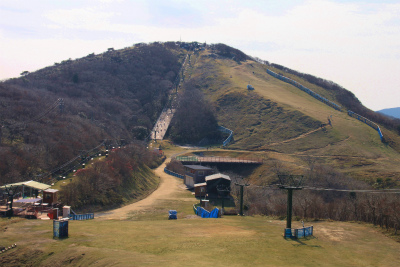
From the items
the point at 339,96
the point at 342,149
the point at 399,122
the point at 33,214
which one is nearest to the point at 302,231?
the point at 33,214

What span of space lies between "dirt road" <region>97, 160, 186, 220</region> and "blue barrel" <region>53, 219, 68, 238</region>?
11086 millimetres

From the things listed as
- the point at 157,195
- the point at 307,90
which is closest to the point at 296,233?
the point at 157,195

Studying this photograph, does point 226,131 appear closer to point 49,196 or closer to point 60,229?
point 49,196

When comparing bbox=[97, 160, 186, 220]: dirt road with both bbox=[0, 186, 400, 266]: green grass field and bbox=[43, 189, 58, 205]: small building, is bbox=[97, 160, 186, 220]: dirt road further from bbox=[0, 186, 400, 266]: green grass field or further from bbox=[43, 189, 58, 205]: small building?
bbox=[0, 186, 400, 266]: green grass field

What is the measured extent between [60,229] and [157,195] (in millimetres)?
26031

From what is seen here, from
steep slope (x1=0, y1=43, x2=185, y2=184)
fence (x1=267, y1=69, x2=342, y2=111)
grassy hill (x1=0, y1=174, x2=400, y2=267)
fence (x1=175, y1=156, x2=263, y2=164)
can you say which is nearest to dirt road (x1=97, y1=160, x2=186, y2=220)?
fence (x1=175, y1=156, x2=263, y2=164)

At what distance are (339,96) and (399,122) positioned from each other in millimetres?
25387

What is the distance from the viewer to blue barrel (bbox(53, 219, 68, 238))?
2536 centimetres

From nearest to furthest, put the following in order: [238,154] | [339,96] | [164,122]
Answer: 1. [238,154]
2. [164,122]
3. [339,96]

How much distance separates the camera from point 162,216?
38656mm

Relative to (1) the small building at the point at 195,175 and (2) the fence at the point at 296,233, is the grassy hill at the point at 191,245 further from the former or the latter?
(1) the small building at the point at 195,175

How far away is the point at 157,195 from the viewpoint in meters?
51.1

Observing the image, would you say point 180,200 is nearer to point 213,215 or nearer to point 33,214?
point 213,215

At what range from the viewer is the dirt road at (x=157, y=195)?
127 ft
